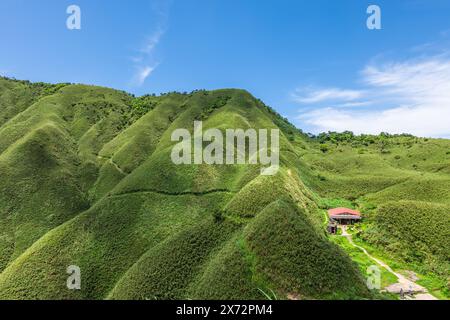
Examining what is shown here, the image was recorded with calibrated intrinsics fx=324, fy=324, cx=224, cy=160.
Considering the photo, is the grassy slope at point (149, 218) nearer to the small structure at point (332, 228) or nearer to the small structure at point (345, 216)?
the small structure at point (332, 228)

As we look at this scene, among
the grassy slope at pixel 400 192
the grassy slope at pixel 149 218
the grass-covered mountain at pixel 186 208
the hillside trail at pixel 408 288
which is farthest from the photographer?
the grassy slope at pixel 400 192

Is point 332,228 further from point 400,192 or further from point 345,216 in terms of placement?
point 400,192

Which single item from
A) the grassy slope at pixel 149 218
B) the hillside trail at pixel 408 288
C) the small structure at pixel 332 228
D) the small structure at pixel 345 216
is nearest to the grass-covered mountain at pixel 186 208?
the grassy slope at pixel 149 218

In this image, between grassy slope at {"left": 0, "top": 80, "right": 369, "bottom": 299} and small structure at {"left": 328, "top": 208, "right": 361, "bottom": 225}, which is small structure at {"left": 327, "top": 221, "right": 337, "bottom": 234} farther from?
small structure at {"left": 328, "top": 208, "right": 361, "bottom": 225}

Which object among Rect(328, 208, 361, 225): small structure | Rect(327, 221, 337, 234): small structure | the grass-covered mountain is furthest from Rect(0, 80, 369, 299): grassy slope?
Rect(328, 208, 361, 225): small structure

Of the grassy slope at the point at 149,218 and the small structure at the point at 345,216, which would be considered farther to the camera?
the small structure at the point at 345,216

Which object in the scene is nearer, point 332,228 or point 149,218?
point 332,228

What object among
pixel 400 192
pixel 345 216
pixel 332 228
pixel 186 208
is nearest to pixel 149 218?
pixel 186 208
